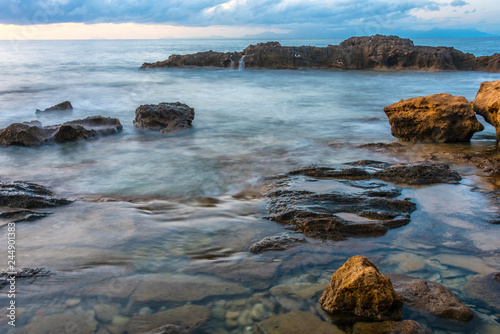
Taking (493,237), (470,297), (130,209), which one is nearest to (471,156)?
(493,237)

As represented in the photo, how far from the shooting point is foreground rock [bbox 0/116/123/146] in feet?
23.4

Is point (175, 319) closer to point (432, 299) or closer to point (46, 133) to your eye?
point (432, 299)

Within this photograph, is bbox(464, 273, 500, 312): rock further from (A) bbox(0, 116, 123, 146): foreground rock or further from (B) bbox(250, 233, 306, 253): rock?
(A) bbox(0, 116, 123, 146): foreground rock

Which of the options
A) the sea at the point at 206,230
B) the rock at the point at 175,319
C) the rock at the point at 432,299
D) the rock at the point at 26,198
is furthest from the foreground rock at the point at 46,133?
the rock at the point at 432,299

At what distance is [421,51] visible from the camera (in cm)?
2464

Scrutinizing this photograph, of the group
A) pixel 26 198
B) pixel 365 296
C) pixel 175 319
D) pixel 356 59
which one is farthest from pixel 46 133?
pixel 356 59

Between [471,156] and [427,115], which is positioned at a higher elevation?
[427,115]

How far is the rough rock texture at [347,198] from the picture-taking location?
3.68 metres

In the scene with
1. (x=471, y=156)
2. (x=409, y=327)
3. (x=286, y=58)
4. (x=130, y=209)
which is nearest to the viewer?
(x=409, y=327)

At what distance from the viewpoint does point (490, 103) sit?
6.73 metres

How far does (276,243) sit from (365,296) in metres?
1.16

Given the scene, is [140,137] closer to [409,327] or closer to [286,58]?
[409,327]

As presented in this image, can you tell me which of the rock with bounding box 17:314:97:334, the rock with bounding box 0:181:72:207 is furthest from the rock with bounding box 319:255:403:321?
the rock with bounding box 0:181:72:207

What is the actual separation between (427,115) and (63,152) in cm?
694
